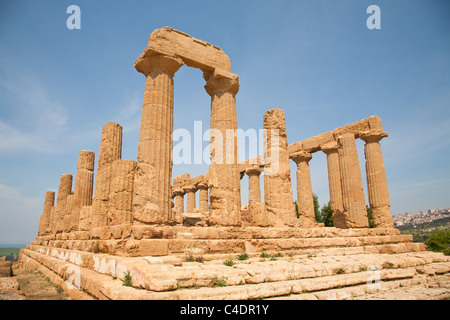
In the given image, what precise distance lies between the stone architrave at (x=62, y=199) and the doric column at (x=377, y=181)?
67.3 feet

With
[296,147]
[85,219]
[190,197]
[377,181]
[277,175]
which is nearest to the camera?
[277,175]

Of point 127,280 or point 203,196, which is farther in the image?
point 203,196

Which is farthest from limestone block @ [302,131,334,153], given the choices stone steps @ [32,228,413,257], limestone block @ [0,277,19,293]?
limestone block @ [0,277,19,293]

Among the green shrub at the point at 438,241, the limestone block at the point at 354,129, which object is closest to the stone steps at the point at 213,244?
the limestone block at the point at 354,129

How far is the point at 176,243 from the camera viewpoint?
7.69 metres

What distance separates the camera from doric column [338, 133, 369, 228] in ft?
51.4

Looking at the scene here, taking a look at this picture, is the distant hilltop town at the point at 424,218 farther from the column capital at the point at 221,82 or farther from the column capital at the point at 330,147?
the column capital at the point at 221,82

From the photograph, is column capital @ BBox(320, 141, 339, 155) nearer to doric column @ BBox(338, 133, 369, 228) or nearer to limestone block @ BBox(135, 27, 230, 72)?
doric column @ BBox(338, 133, 369, 228)

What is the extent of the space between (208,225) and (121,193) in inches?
127

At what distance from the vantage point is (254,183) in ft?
72.1

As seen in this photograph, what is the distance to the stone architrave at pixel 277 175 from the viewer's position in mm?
11180

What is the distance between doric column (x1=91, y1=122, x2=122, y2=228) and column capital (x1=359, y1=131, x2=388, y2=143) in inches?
541

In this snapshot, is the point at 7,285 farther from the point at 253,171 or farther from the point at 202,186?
the point at 202,186

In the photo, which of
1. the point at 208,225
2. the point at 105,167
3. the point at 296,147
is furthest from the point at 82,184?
the point at 296,147
